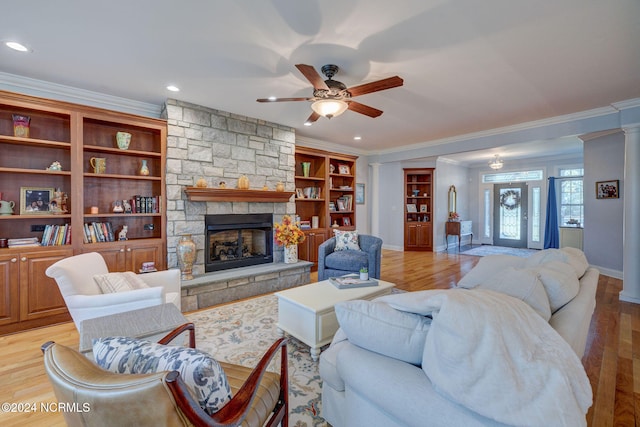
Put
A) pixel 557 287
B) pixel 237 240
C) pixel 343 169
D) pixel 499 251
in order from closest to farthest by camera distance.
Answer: pixel 557 287 < pixel 237 240 < pixel 343 169 < pixel 499 251

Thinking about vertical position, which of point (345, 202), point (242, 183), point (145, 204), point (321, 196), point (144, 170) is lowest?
point (145, 204)

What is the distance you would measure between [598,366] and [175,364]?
302 cm

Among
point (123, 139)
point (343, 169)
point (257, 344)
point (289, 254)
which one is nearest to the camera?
point (257, 344)

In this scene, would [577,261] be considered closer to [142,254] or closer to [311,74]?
[311,74]

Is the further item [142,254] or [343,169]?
[343,169]

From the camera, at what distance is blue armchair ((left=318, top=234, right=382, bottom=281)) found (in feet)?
12.9

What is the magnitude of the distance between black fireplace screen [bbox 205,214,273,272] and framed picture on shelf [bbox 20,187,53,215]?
66.9 inches

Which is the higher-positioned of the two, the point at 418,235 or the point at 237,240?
the point at 237,240

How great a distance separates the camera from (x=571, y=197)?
7230 millimetres

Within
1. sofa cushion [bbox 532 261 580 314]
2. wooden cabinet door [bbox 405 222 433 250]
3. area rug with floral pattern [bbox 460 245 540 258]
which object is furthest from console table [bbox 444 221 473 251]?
sofa cushion [bbox 532 261 580 314]

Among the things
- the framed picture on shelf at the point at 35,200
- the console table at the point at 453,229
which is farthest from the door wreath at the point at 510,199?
the framed picture on shelf at the point at 35,200

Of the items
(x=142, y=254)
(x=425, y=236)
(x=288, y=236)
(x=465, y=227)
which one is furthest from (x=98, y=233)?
(x=465, y=227)

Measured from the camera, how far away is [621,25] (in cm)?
212

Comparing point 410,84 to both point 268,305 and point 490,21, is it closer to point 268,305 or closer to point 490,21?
point 490,21
